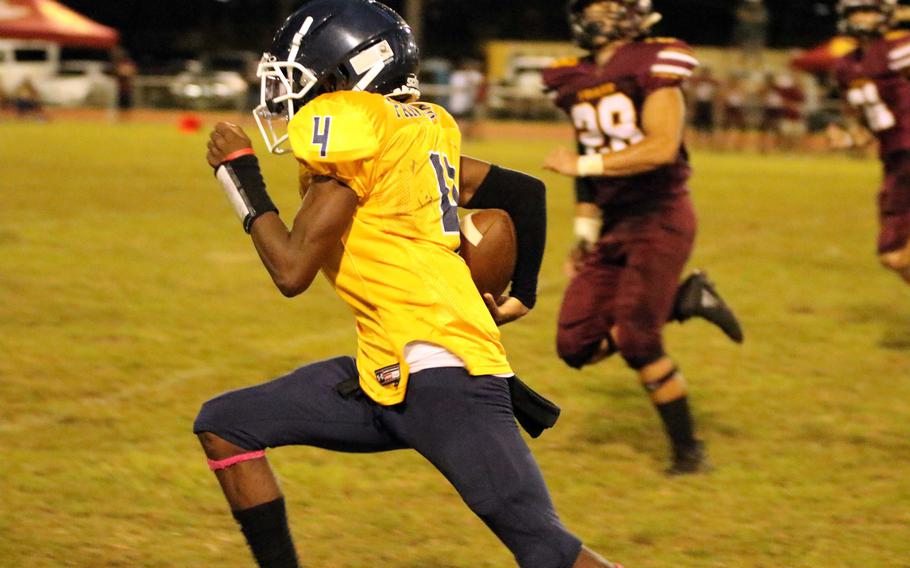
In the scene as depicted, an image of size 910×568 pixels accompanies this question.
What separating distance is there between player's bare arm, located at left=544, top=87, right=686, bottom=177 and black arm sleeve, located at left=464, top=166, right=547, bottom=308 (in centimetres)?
161

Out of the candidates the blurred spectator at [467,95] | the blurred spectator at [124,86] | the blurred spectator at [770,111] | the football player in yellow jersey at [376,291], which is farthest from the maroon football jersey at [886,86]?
the blurred spectator at [124,86]

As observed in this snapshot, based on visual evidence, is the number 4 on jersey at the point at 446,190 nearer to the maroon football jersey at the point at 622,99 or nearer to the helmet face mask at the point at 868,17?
the maroon football jersey at the point at 622,99

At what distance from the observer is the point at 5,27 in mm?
27688

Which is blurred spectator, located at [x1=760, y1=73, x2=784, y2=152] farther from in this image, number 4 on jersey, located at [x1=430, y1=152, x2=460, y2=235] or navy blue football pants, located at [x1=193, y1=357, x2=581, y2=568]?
navy blue football pants, located at [x1=193, y1=357, x2=581, y2=568]

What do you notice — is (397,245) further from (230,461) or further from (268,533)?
(268,533)

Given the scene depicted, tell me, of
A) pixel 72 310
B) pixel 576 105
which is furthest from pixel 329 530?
pixel 72 310

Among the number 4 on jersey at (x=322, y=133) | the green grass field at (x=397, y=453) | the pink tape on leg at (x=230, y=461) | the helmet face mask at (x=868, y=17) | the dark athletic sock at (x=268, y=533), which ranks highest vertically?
the number 4 on jersey at (x=322, y=133)

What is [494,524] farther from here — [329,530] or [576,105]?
[576,105]

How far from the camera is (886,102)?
714cm

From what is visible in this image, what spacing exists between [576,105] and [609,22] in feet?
1.23

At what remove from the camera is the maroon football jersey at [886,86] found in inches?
277

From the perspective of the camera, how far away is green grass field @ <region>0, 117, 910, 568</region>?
177 inches

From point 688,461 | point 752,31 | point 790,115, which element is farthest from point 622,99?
point 752,31

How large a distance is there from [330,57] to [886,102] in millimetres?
4796
